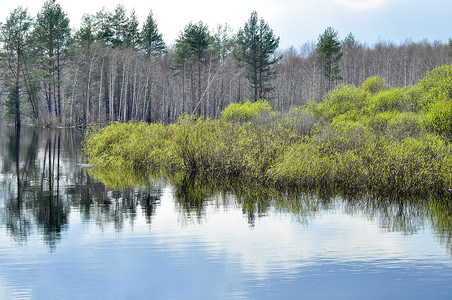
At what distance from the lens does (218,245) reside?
37.2 ft

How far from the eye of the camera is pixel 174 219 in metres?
13.9

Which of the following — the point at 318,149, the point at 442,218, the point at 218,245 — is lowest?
the point at 218,245

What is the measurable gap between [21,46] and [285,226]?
60257mm

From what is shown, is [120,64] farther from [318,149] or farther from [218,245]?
[218,245]

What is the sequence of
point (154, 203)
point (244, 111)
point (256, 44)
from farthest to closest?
point (256, 44), point (244, 111), point (154, 203)

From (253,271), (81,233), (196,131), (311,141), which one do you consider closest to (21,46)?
(196,131)

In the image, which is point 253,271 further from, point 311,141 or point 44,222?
point 311,141

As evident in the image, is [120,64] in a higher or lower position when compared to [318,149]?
higher

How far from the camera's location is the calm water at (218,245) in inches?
342

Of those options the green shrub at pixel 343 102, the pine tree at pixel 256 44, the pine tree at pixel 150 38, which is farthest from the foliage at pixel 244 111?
the pine tree at pixel 150 38

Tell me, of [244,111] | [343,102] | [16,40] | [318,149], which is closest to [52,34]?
[16,40]

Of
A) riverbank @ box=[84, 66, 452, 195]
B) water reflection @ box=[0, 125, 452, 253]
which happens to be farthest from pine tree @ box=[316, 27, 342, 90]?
water reflection @ box=[0, 125, 452, 253]

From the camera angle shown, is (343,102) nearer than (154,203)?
No

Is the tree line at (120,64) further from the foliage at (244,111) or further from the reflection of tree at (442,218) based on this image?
the reflection of tree at (442,218)
